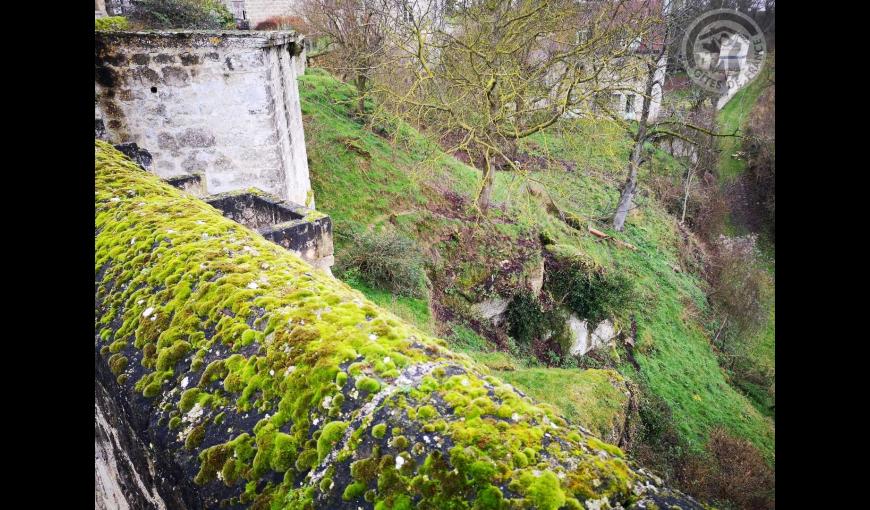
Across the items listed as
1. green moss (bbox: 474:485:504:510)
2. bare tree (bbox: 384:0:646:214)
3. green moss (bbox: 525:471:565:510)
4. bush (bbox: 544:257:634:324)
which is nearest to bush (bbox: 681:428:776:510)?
bush (bbox: 544:257:634:324)

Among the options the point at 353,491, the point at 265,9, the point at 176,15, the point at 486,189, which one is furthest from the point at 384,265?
the point at 265,9

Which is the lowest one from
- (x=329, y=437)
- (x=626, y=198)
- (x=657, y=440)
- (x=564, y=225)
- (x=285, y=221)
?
(x=657, y=440)

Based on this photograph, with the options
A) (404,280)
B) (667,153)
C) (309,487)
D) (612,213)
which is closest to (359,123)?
(404,280)

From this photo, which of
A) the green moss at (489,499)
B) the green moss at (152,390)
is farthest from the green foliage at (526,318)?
the green moss at (489,499)

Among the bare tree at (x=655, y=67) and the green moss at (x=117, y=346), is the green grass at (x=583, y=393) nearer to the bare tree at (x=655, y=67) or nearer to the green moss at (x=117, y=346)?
the green moss at (x=117, y=346)

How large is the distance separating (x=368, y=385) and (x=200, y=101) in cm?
694

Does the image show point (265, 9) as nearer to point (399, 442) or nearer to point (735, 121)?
point (399, 442)

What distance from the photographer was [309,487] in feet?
4.86

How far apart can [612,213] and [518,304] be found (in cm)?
1001

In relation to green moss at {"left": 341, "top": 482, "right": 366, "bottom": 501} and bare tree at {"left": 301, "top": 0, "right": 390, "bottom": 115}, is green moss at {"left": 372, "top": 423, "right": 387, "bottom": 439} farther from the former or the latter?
bare tree at {"left": 301, "top": 0, "right": 390, "bottom": 115}

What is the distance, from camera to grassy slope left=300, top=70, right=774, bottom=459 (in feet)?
40.4

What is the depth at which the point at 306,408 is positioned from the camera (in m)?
1.67

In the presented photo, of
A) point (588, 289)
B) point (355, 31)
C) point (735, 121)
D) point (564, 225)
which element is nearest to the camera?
point (588, 289)
